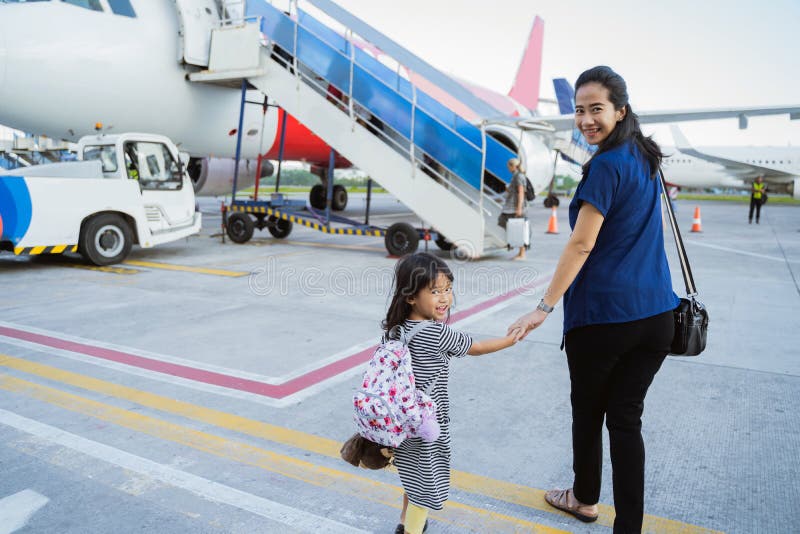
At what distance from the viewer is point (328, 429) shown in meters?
3.13

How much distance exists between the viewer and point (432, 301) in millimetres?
2018

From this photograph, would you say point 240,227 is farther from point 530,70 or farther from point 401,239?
point 530,70

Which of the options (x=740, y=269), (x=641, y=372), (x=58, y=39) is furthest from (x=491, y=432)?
(x=58, y=39)

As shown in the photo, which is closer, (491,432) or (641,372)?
(641,372)

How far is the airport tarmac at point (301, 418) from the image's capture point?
235 cm

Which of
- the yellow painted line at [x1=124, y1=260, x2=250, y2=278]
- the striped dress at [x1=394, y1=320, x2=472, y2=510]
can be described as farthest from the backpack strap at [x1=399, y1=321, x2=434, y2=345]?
the yellow painted line at [x1=124, y1=260, x2=250, y2=278]

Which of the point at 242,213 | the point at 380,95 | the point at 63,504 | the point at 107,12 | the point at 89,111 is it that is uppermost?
the point at 107,12

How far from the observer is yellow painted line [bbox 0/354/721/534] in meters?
2.35

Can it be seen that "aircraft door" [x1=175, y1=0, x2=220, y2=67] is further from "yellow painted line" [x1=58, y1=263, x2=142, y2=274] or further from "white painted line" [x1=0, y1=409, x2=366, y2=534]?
"white painted line" [x1=0, y1=409, x2=366, y2=534]

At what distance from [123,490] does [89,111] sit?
773 cm

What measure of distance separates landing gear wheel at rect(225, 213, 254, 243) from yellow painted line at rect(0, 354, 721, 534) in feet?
21.4

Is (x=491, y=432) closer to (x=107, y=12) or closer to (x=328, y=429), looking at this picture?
(x=328, y=429)

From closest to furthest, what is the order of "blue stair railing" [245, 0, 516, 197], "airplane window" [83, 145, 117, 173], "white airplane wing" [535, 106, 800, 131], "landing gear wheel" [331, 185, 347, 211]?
"airplane window" [83, 145, 117, 173] → "blue stair railing" [245, 0, 516, 197] → "white airplane wing" [535, 106, 800, 131] → "landing gear wheel" [331, 185, 347, 211]

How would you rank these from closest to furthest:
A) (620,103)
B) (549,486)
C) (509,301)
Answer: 1. (620,103)
2. (549,486)
3. (509,301)
